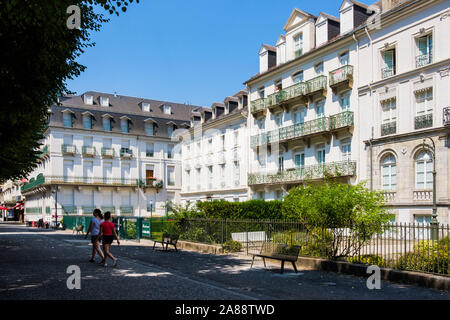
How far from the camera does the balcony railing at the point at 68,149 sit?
5469 centimetres

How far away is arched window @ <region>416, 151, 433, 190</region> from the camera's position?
24.4m

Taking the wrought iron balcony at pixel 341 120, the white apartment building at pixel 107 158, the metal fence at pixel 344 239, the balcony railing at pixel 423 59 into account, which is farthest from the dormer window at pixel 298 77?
the white apartment building at pixel 107 158

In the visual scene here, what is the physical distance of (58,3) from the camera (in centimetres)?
876

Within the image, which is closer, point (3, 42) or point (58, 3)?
point (58, 3)

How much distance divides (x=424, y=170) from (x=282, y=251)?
1490cm

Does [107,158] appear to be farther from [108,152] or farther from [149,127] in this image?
[149,127]

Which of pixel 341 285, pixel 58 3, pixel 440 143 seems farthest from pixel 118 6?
pixel 440 143

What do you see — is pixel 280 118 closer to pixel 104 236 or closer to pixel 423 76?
pixel 423 76

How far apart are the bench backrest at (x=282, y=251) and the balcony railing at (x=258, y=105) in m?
25.1

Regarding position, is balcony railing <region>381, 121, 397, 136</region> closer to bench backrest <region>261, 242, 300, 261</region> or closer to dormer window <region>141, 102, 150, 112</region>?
bench backrest <region>261, 242, 300, 261</region>

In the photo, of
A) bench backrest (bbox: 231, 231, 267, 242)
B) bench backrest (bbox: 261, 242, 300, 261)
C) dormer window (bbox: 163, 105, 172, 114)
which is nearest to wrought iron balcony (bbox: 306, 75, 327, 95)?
bench backrest (bbox: 231, 231, 267, 242)

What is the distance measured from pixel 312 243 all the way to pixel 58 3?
1019cm

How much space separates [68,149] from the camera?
54906mm

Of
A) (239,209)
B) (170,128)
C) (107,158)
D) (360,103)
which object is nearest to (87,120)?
(107,158)
